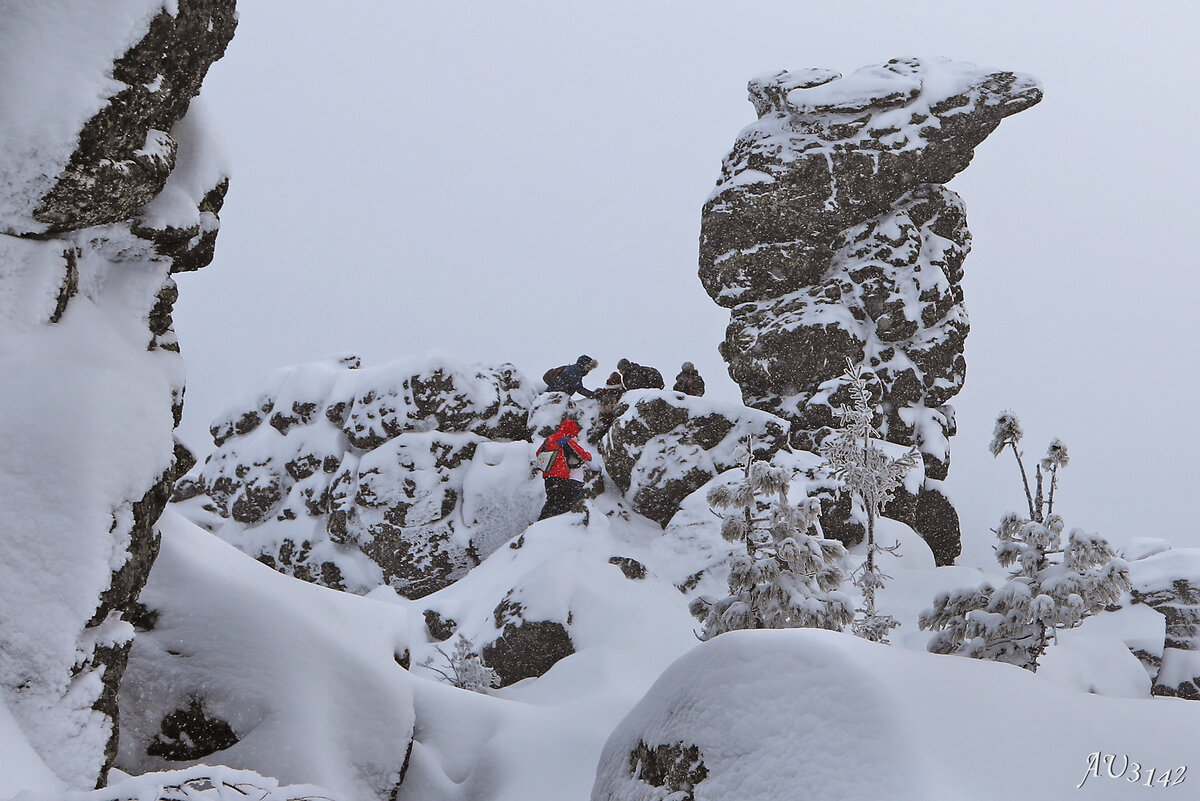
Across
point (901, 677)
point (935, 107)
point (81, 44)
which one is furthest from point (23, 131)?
point (935, 107)

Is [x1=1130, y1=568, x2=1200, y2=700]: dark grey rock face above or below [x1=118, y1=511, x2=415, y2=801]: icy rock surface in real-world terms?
below

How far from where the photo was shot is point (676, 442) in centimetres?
1955

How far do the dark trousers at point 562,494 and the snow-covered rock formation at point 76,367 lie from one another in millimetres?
14657

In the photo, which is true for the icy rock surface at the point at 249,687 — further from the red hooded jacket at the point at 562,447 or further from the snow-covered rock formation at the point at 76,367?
the red hooded jacket at the point at 562,447

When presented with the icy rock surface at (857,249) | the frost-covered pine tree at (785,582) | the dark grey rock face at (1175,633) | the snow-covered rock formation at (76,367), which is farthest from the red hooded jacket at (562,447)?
the snow-covered rock formation at (76,367)

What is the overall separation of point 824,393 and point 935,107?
829cm

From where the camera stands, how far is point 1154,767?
13.8 ft

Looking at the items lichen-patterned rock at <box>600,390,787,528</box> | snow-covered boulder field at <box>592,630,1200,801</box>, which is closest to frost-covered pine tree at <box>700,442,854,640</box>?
snow-covered boulder field at <box>592,630,1200,801</box>

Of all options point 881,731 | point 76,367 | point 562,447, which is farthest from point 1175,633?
point 76,367

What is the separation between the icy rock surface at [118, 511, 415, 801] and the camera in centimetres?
661

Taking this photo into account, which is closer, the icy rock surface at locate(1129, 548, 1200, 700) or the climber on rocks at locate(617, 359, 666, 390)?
the icy rock surface at locate(1129, 548, 1200, 700)

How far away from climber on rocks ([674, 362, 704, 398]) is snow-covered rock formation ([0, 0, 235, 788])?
56.2ft

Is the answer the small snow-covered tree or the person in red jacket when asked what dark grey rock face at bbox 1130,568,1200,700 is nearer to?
the person in red jacket

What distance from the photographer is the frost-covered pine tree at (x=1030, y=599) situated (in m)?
10.6
